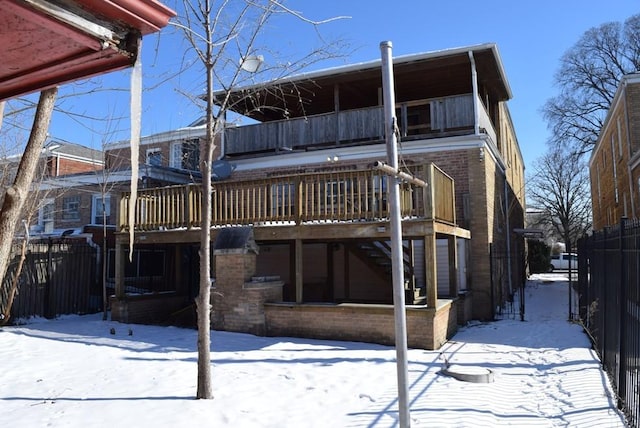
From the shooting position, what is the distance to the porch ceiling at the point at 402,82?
13.2 metres

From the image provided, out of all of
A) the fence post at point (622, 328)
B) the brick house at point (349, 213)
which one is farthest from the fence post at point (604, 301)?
the brick house at point (349, 213)

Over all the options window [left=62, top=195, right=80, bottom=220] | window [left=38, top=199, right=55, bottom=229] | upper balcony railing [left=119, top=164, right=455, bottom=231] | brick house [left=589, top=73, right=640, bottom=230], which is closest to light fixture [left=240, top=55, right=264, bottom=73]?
upper balcony railing [left=119, top=164, right=455, bottom=231]

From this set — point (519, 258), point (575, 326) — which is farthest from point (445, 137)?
point (519, 258)

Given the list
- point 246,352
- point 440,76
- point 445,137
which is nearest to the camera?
point 246,352

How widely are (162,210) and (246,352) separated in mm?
4958

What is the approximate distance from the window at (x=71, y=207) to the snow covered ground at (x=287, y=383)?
11.7m

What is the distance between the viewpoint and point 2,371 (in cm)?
729

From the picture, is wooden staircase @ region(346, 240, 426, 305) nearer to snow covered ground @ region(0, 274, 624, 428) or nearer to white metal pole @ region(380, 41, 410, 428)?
snow covered ground @ region(0, 274, 624, 428)

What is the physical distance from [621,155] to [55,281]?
21.0 meters

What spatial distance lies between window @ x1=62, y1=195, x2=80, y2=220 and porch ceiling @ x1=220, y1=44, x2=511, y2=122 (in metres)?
8.97

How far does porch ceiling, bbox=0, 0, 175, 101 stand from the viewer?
1699 millimetres

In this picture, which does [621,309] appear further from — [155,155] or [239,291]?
[155,155]

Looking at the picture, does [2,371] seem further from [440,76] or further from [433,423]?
[440,76]

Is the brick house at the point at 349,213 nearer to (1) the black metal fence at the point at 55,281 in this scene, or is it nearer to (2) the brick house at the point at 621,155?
(1) the black metal fence at the point at 55,281
